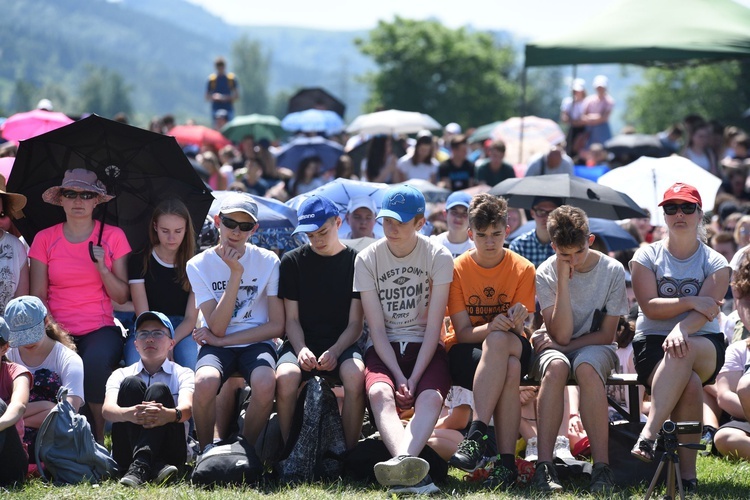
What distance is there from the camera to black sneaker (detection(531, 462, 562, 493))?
5586mm

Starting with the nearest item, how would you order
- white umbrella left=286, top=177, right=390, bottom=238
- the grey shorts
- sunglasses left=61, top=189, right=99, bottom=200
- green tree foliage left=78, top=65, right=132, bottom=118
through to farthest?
the grey shorts → sunglasses left=61, top=189, right=99, bottom=200 → white umbrella left=286, top=177, right=390, bottom=238 → green tree foliage left=78, top=65, right=132, bottom=118

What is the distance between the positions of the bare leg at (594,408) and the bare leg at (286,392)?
1.72 meters

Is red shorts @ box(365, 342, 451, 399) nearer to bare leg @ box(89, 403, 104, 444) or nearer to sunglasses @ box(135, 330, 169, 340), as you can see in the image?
sunglasses @ box(135, 330, 169, 340)

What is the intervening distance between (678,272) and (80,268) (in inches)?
154

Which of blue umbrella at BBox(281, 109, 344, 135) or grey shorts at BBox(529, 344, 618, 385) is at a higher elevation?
blue umbrella at BBox(281, 109, 344, 135)

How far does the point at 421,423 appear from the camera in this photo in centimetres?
575

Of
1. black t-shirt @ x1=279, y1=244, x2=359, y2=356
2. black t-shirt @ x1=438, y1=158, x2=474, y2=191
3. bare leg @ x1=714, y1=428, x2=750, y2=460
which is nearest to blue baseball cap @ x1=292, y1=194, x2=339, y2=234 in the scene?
black t-shirt @ x1=279, y1=244, x2=359, y2=356

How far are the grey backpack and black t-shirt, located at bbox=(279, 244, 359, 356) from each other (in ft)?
4.84

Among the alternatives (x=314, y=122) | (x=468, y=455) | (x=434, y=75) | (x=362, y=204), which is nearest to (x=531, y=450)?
(x=468, y=455)

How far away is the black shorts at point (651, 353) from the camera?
593 centimetres

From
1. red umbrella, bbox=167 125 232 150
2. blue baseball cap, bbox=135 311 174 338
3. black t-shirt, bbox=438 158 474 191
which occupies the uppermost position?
red umbrella, bbox=167 125 232 150

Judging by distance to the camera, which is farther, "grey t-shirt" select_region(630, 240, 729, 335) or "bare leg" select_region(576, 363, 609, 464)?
"grey t-shirt" select_region(630, 240, 729, 335)

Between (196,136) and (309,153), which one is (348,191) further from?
(196,136)

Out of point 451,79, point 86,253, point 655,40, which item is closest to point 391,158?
point 655,40
